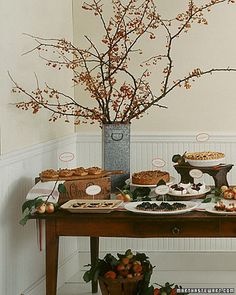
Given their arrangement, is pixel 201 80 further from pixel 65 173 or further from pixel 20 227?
pixel 20 227

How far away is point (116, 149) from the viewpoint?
147 inches

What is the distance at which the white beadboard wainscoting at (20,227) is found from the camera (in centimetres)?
334

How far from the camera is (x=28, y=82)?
3.70 metres

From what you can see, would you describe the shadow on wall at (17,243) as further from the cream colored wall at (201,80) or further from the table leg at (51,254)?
the cream colored wall at (201,80)

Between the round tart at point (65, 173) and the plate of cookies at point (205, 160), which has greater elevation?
the plate of cookies at point (205, 160)

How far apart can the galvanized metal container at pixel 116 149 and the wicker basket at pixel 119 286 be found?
Answer: 528 millimetres

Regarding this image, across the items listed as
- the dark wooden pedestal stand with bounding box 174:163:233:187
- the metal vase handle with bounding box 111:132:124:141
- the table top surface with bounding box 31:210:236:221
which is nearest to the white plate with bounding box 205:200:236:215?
the table top surface with bounding box 31:210:236:221

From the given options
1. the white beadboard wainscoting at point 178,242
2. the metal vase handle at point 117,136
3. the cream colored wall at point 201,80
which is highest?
the cream colored wall at point 201,80

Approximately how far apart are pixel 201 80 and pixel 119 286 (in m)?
1.56

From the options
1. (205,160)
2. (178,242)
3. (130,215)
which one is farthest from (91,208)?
(178,242)

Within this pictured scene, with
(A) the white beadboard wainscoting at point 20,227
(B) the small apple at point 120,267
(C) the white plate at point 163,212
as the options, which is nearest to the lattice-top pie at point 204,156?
(C) the white plate at point 163,212

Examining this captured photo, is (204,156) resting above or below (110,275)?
above

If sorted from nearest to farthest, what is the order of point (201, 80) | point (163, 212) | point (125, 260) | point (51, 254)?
point (163, 212), point (51, 254), point (125, 260), point (201, 80)

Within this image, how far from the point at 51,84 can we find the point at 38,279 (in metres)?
1.10
